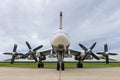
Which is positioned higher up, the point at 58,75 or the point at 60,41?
the point at 60,41

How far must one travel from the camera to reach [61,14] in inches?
1131

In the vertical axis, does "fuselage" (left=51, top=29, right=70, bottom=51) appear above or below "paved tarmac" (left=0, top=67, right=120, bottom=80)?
above

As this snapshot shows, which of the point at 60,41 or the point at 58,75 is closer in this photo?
the point at 58,75

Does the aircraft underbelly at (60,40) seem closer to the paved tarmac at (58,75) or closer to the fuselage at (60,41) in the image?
the fuselage at (60,41)

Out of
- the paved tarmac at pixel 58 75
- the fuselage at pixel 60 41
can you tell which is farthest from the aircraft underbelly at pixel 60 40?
the paved tarmac at pixel 58 75

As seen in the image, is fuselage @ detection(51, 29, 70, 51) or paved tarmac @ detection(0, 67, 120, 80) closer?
paved tarmac @ detection(0, 67, 120, 80)

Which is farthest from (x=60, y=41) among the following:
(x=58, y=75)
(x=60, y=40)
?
(x=58, y=75)

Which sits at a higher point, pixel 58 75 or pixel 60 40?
pixel 60 40

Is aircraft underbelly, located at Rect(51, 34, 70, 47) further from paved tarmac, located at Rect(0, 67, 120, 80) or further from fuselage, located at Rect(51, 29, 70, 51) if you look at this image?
paved tarmac, located at Rect(0, 67, 120, 80)

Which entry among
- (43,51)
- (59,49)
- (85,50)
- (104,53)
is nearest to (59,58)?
(59,49)

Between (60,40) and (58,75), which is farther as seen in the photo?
(60,40)

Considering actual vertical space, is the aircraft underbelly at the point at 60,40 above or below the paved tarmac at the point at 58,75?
above

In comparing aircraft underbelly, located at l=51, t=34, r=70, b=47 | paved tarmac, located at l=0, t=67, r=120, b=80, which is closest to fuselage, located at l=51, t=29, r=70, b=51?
aircraft underbelly, located at l=51, t=34, r=70, b=47

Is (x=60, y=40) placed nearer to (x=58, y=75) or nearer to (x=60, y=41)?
(x=60, y=41)
